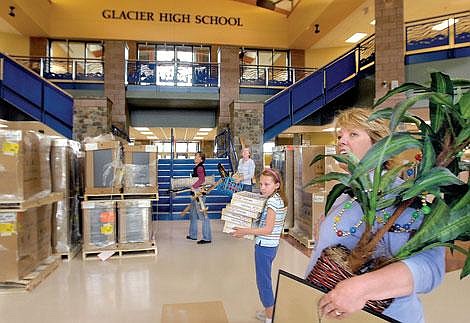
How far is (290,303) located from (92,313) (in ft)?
9.42

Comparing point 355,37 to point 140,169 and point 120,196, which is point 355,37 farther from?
point 120,196

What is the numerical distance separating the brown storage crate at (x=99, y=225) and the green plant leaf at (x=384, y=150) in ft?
15.6

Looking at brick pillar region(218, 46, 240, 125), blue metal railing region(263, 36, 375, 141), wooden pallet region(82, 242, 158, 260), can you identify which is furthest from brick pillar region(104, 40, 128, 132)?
wooden pallet region(82, 242, 158, 260)

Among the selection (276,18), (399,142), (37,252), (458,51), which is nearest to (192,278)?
(37,252)

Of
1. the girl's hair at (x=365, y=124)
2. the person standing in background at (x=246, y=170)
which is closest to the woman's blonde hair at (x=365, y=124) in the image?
the girl's hair at (x=365, y=124)

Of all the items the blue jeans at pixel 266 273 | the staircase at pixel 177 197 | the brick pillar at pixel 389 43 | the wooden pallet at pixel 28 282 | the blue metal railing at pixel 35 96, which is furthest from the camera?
the blue metal railing at pixel 35 96

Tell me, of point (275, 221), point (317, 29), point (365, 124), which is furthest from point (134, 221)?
point (317, 29)

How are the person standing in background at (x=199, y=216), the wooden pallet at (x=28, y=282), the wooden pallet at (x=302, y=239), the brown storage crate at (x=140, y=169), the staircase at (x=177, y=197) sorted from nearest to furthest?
the wooden pallet at (x=28, y=282)
the brown storage crate at (x=140, y=169)
the wooden pallet at (x=302, y=239)
the person standing in background at (x=199, y=216)
the staircase at (x=177, y=197)

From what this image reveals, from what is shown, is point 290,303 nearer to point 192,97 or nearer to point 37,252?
point 37,252

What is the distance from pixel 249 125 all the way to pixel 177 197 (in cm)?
367

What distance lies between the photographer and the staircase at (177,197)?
846 cm

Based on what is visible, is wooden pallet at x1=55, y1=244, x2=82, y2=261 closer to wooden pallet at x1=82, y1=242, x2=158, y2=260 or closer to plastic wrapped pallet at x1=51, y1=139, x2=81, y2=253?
plastic wrapped pallet at x1=51, y1=139, x2=81, y2=253

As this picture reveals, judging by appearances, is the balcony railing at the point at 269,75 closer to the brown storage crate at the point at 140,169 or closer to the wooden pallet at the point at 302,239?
the wooden pallet at the point at 302,239

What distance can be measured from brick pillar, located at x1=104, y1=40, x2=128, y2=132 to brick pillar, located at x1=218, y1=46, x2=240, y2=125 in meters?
3.43
